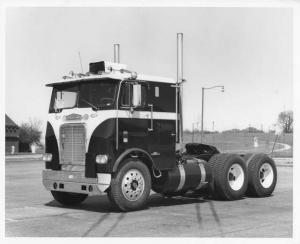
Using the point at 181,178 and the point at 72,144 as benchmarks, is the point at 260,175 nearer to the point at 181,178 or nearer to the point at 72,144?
the point at 181,178

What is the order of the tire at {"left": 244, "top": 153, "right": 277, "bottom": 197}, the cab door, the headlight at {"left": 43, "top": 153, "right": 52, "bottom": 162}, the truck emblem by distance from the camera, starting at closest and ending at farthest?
the truck emblem → the cab door → the headlight at {"left": 43, "top": 153, "right": 52, "bottom": 162} → the tire at {"left": 244, "top": 153, "right": 277, "bottom": 197}

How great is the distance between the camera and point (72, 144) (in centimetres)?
1186

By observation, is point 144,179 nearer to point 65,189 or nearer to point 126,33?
point 65,189

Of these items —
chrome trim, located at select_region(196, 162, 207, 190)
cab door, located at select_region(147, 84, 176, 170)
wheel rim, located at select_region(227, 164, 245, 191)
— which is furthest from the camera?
wheel rim, located at select_region(227, 164, 245, 191)

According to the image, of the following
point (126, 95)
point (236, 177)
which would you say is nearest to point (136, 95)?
point (126, 95)

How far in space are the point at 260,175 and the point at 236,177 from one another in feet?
Result: 3.25

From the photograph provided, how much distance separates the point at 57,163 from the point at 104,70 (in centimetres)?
233

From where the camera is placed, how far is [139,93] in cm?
1180

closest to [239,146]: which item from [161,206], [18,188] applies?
[18,188]

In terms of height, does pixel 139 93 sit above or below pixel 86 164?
above

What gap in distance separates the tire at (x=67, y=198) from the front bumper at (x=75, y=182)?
0.58 metres

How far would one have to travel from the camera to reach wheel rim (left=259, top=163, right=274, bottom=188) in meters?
14.6

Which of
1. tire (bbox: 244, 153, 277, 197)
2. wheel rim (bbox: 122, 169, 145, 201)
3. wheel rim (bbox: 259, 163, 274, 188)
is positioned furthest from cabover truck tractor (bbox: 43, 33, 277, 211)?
wheel rim (bbox: 259, 163, 274, 188)

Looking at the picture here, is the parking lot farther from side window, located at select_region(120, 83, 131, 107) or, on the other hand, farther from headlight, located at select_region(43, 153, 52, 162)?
side window, located at select_region(120, 83, 131, 107)
